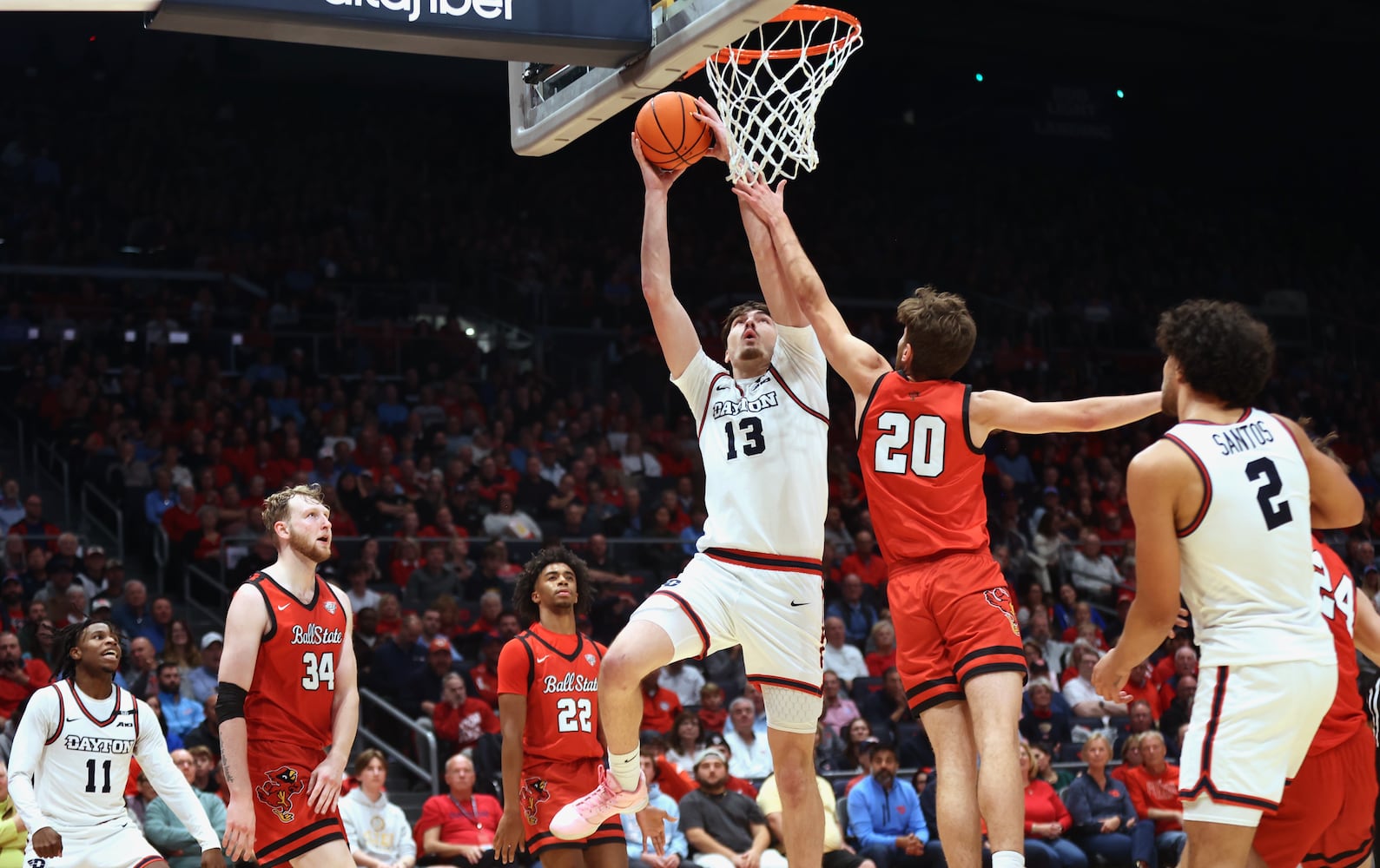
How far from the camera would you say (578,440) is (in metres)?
18.0

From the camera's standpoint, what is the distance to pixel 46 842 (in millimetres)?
7105

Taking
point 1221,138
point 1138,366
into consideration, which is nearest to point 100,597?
point 1138,366

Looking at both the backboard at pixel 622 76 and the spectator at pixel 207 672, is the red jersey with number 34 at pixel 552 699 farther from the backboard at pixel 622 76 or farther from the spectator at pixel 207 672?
the spectator at pixel 207 672

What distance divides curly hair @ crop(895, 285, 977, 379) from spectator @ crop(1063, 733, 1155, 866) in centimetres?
782

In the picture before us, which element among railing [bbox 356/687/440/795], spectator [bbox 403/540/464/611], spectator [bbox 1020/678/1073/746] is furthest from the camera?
spectator [bbox 403/540/464/611]

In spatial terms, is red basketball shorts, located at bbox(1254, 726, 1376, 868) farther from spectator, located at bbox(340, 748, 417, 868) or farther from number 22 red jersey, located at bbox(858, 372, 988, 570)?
spectator, located at bbox(340, 748, 417, 868)

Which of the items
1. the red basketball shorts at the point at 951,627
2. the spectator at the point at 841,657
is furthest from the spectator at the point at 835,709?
the red basketball shorts at the point at 951,627

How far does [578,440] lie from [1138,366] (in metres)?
9.54

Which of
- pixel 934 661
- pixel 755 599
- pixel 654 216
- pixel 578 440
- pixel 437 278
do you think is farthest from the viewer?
pixel 437 278

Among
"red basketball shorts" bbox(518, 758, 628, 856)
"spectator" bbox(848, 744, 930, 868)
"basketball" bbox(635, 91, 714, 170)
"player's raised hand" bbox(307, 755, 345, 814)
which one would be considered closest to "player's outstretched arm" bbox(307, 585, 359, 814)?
"player's raised hand" bbox(307, 755, 345, 814)

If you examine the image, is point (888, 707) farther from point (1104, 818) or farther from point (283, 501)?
point (283, 501)

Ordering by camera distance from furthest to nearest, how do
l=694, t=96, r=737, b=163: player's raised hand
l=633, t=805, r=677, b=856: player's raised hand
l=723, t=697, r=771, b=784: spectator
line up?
l=723, t=697, r=771, b=784: spectator < l=633, t=805, r=677, b=856: player's raised hand < l=694, t=96, r=737, b=163: player's raised hand

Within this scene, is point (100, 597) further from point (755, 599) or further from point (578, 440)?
point (755, 599)

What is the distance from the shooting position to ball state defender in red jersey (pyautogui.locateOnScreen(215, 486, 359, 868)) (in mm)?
6117
